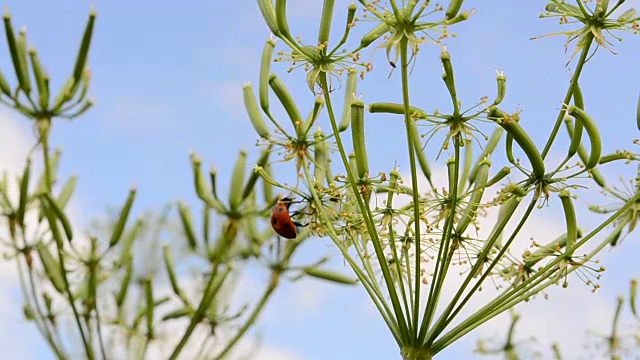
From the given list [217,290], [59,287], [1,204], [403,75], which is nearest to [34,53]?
[1,204]

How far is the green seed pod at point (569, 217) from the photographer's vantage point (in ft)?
13.0

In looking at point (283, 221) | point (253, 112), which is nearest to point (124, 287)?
point (283, 221)

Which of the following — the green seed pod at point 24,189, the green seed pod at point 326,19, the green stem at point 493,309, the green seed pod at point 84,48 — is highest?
the green seed pod at point 84,48

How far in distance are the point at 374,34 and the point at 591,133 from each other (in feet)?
3.30

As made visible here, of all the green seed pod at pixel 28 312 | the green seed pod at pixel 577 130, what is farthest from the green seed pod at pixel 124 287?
the green seed pod at pixel 577 130

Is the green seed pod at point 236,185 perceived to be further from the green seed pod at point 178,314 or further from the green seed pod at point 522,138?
the green seed pod at point 522,138

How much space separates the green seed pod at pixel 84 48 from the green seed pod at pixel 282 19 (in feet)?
10.8

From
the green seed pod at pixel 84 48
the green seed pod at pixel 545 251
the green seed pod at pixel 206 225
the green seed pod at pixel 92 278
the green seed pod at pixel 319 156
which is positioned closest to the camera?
the green seed pod at pixel 545 251

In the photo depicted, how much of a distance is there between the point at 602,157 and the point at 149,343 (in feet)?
13.2

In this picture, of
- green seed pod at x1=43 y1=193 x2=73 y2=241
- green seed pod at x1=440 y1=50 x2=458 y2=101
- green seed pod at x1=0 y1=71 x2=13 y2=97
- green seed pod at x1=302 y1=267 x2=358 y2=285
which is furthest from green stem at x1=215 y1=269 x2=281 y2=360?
green seed pod at x1=440 y1=50 x2=458 y2=101

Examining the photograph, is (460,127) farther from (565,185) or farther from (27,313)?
(27,313)

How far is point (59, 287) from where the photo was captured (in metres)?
6.78

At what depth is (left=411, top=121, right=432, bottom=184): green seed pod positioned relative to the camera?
3.91 meters

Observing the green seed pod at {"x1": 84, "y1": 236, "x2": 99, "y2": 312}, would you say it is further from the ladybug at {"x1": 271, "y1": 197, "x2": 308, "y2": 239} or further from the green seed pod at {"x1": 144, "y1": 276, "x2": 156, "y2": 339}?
the ladybug at {"x1": 271, "y1": 197, "x2": 308, "y2": 239}
